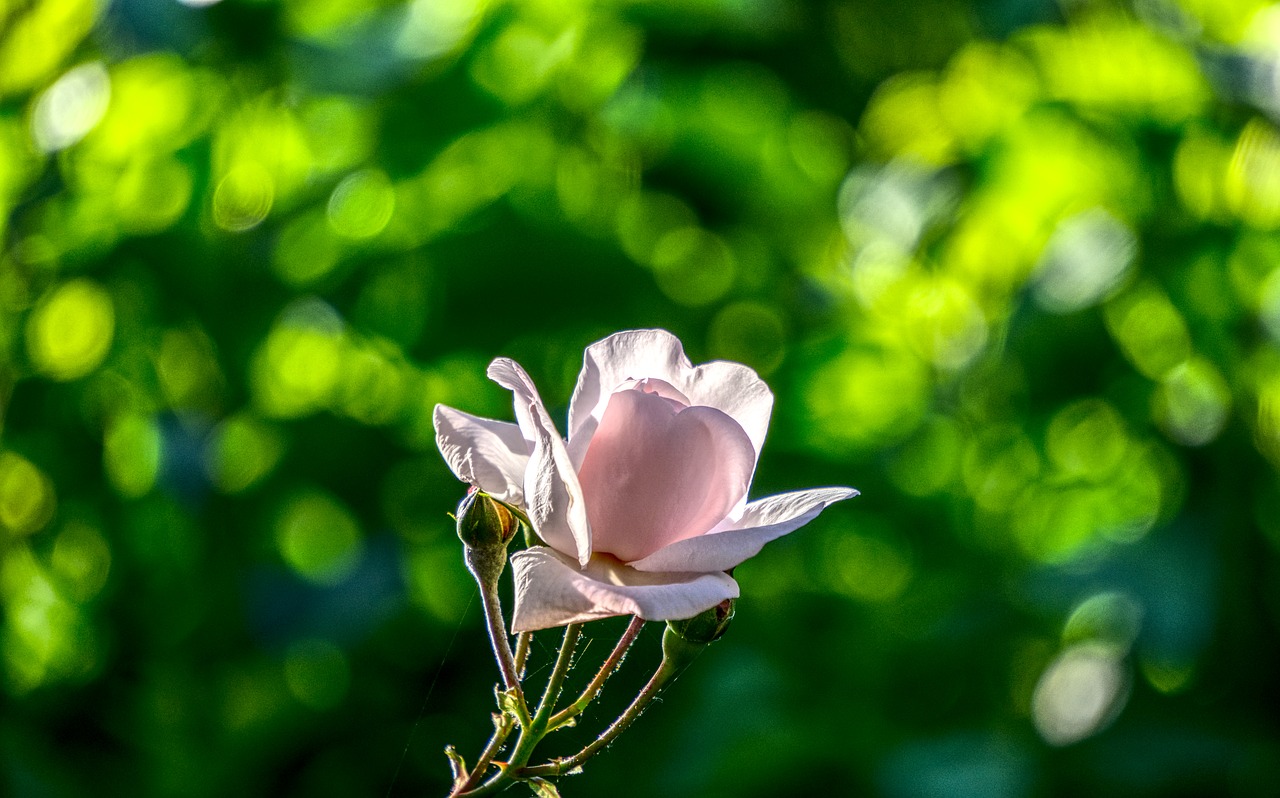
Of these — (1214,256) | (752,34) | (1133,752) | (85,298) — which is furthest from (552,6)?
(1133,752)

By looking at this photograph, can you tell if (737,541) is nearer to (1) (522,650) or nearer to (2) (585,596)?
(2) (585,596)

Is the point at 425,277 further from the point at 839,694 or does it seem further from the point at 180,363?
the point at 839,694

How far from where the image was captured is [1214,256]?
6.32 feet

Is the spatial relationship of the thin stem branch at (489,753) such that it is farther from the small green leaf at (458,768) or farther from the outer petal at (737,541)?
the outer petal at (737,541)

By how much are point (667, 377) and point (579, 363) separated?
1329 millimetres

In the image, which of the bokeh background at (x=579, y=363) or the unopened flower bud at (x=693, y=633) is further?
the bokeh background at (x=579, y=363)

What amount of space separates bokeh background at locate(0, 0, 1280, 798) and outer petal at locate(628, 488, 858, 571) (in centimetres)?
119

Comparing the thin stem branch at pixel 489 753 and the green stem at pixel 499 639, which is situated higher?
the green stem at pixel 499 639

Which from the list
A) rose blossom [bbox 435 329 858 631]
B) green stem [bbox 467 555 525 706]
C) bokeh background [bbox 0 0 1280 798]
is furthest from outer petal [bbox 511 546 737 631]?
bokeh background [bbox 0 0 1280 798]

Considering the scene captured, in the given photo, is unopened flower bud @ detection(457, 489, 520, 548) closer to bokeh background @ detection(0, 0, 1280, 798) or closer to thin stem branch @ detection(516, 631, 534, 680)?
thin stem branch @ detection(516, 631, 534, 680)

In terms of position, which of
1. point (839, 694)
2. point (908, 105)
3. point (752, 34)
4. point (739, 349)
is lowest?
point (839, 694)

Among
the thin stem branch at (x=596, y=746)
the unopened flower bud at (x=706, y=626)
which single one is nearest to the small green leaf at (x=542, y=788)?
the thin stem branch at (x=596, y=746)

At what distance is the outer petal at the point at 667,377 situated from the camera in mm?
688

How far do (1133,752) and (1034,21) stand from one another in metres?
1.30
